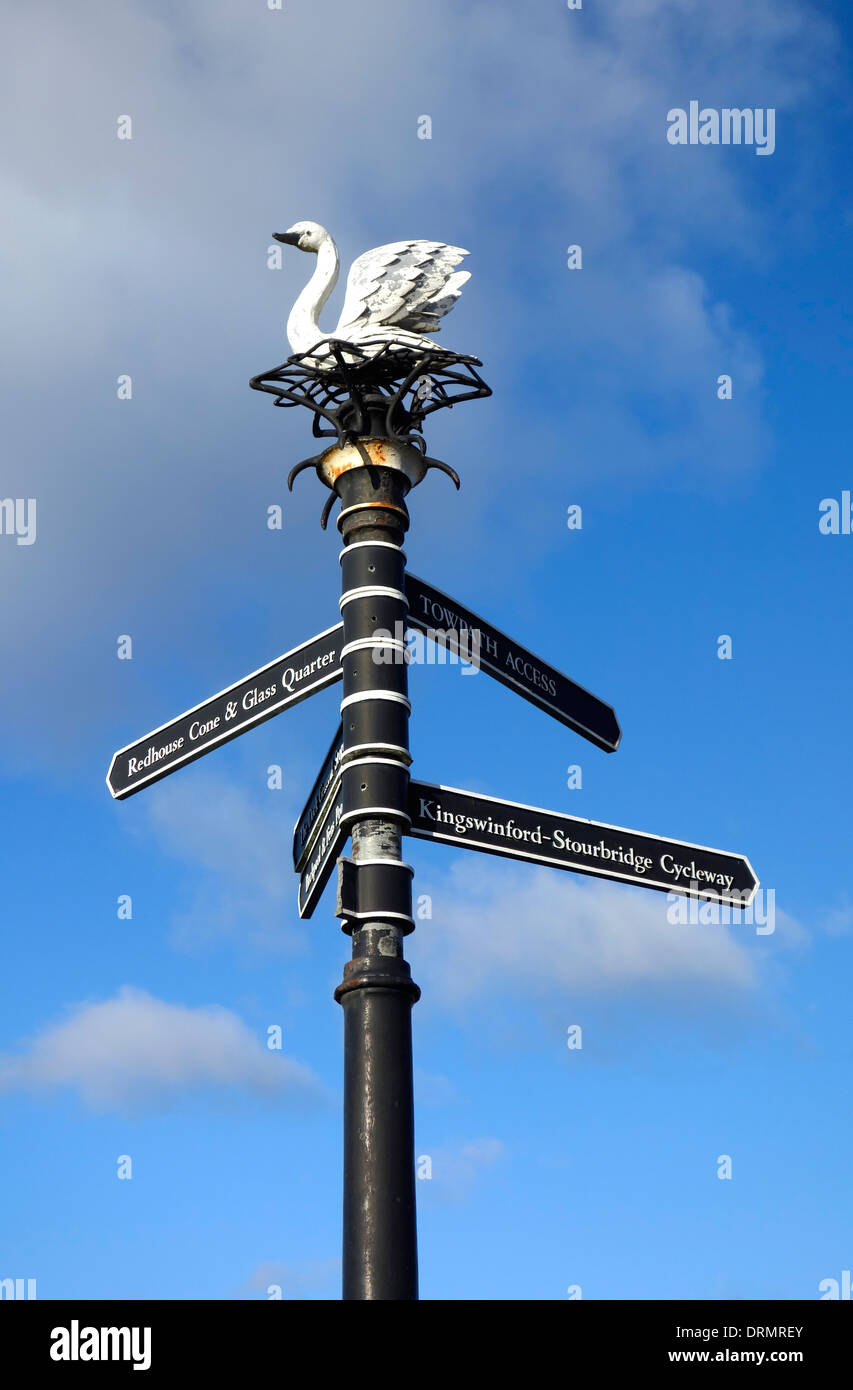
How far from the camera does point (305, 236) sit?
12.5 meters

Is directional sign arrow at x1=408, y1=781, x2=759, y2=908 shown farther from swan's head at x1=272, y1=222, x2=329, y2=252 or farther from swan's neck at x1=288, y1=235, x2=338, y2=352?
swan's head at x1=272, y1=222, x2=329, y2=252

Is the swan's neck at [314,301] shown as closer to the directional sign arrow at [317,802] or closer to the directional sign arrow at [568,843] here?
the directional sign arrow at [317,802]

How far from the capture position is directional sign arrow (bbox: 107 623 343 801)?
1125 centimetres

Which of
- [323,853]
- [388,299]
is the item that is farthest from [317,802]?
[388,299]

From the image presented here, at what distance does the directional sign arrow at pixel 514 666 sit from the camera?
11.4 meters

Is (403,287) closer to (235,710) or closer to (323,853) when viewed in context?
(235,710)

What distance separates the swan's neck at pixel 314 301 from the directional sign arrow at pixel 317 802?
2.73 meters

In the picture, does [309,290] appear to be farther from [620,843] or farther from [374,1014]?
[374,1014]

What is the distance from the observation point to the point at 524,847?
10.6m

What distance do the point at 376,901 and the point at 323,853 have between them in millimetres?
1118

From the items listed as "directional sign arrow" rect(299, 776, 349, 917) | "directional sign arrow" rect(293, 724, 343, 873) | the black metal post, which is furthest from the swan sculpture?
"directional sign arrow" rect(299, 776, 349, 917)

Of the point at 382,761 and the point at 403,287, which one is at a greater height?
the point at 403,287
